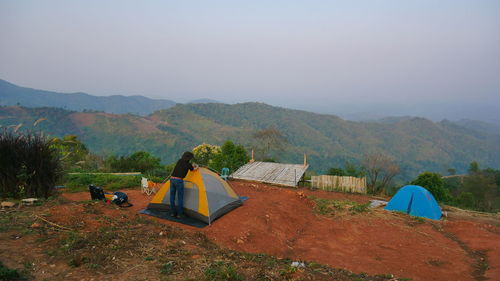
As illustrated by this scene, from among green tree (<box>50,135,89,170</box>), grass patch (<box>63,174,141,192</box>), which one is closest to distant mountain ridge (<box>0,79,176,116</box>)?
green tree (<box>50,135,89,170</box>)

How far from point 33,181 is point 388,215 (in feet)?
34.4

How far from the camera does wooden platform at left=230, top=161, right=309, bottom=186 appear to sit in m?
14.3

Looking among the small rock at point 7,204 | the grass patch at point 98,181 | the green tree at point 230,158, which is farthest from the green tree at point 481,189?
the small rock at point 7,204

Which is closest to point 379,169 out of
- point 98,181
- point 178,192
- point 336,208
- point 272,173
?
point 272,173

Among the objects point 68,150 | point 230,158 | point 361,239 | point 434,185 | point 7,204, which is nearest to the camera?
point 7,204

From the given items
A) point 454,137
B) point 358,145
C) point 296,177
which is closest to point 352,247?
point 296,177

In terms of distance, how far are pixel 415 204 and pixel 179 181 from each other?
29.4 feet

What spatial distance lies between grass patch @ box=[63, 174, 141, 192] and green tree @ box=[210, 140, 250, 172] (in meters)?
7.95

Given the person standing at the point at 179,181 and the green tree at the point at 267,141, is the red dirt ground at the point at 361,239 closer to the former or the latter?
the person standing at the point at 179,181

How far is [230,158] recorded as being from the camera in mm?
19531

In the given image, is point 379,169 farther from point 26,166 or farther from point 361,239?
point 26,166

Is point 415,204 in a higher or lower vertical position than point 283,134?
lower

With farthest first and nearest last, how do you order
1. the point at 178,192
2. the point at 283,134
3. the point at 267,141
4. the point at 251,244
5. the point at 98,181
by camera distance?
the point at 283,134
the point at 267,141
the point at 98,181
the point at 178,192
the point at 251,244

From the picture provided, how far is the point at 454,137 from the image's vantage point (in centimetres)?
Result: 11206
